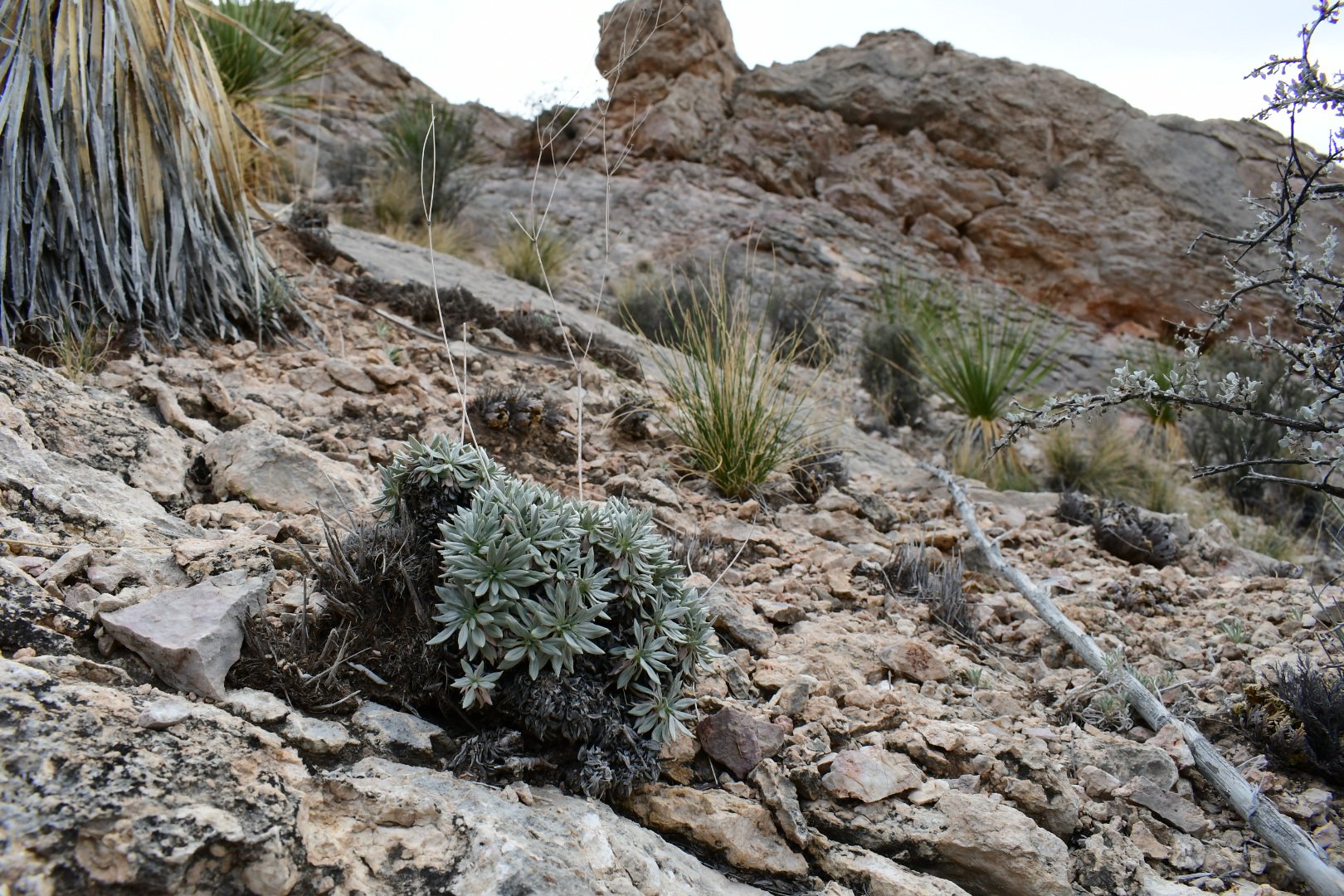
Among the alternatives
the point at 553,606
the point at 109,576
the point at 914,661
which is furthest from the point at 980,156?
the point at 109,576

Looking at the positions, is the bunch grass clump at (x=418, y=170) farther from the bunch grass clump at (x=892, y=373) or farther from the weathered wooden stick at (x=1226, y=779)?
the weathered wooden stick at (x=1226, y=779)

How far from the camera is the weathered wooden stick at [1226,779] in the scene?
183 centimetres

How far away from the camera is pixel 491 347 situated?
505cm

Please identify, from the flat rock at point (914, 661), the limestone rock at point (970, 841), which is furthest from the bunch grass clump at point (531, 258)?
the limestone rock at point (970, 841)

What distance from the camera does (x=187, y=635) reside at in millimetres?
1586

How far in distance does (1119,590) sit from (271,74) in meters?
6.22

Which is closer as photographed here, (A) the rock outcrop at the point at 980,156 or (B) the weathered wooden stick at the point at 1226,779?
(B) the weathered wooden stick at the point at 1226,779

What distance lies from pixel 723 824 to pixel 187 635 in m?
1.10

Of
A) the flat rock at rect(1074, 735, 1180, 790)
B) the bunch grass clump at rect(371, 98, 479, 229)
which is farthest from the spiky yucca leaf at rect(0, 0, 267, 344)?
the bunch grass clump at rect(371, 98, 479, 229)

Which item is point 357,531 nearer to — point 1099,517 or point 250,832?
point 250,832

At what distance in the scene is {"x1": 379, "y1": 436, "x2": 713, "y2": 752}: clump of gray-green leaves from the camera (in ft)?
5.46

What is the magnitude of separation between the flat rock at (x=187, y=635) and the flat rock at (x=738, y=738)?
101cm

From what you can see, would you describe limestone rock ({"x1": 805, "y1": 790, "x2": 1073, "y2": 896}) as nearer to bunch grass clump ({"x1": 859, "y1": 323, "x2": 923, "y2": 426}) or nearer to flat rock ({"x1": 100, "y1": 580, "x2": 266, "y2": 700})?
flat rock ({"x1": 100, "y1": 580, "x2": 266, "y2": 700})

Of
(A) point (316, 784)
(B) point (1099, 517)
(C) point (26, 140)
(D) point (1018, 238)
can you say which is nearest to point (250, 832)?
(A) point (316, 784)
